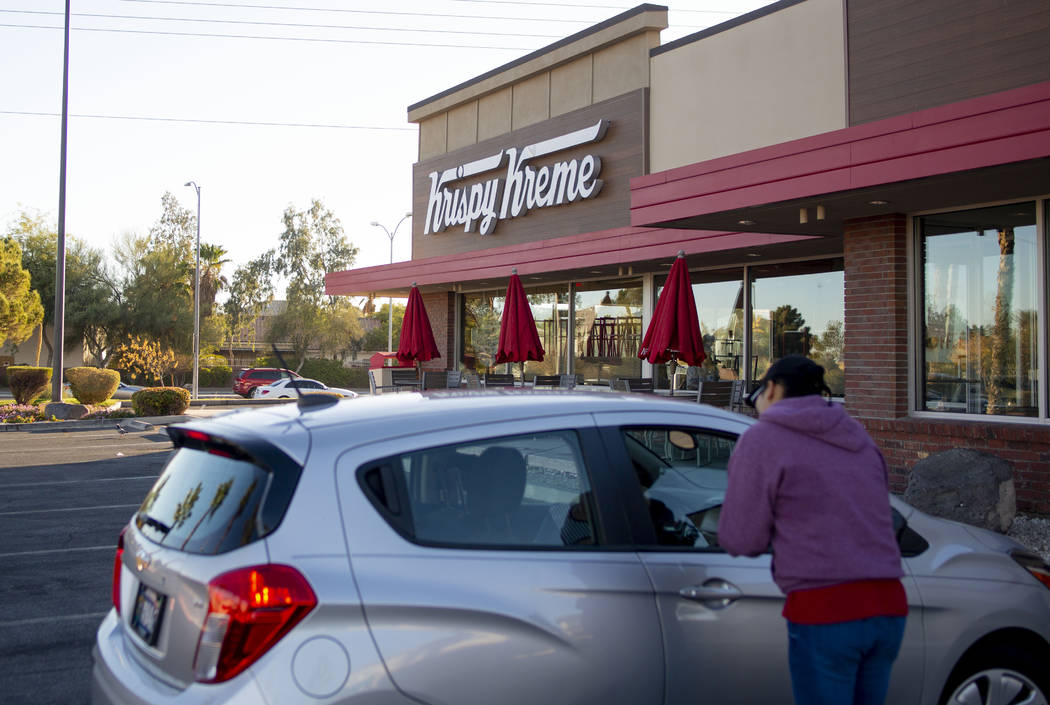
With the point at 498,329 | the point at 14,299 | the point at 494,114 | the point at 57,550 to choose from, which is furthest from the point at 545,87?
the point at 14,299

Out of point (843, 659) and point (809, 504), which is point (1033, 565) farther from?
point (809, 504)

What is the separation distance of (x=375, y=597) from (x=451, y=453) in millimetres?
576

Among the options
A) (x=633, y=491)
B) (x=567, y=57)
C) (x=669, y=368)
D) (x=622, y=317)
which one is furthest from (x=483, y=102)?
(x=633, y=491)

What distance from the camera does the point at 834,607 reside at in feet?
8.80

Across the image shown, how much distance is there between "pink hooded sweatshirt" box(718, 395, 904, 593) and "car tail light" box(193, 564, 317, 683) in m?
1.31

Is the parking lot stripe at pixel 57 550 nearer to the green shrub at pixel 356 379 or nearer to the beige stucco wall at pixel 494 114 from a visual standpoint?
the beige stucco wall at pixel 494 114

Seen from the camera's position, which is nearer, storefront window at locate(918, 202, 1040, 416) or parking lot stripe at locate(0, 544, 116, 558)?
parking lot stripe at locate(0, 544, 116, 558)

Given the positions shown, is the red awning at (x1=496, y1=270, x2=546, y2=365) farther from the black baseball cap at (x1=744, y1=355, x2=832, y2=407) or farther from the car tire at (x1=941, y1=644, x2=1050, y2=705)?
the black baseball cap at (x1=744, y1=355, x2=832, y2=407)

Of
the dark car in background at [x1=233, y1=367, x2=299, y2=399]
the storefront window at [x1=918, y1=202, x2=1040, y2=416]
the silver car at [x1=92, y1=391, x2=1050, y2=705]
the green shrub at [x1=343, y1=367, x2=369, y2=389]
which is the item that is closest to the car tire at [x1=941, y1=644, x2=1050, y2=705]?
the silver car at [x1=92, y1=391, x2=1050, y2=705]

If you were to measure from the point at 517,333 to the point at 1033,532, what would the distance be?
875 cm

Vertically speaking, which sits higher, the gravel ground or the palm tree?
the palm tree

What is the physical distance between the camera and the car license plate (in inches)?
107

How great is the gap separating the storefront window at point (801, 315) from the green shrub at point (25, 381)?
70.4 feet

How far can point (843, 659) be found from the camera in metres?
2.69
